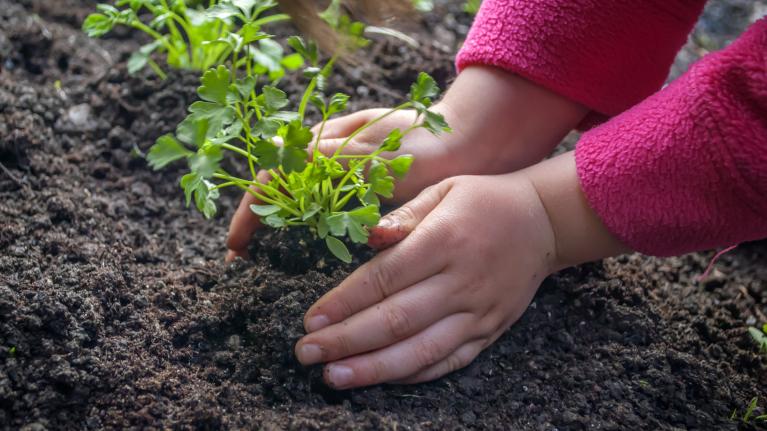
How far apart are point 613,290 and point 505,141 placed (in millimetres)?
396

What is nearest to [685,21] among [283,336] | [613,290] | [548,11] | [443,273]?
[548,11]

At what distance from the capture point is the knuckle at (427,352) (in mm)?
1302

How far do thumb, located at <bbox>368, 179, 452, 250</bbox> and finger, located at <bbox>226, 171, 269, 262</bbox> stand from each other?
303 mm

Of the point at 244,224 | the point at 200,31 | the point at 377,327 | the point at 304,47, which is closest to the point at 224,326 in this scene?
the point at 244,224

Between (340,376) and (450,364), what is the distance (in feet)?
0.73

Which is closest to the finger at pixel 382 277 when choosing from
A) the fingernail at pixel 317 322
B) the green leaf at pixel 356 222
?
the fingernail at pixel 317 322

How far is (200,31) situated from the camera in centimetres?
189

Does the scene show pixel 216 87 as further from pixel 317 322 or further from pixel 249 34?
pixel 317 322

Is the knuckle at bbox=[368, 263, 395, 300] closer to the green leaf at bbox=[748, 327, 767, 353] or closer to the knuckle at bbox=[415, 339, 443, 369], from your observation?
the knuckle at bbox=[415, 339, 443, 369]

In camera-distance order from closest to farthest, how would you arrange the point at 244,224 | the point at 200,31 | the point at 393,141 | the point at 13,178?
the point at 393,141, the point at 244,224, the point at 13,178, the point at 200,31

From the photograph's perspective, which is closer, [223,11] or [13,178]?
[223,11]

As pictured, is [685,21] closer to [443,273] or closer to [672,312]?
[672,312]

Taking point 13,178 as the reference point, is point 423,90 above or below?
above

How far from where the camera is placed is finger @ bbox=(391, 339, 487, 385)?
4.41ft
